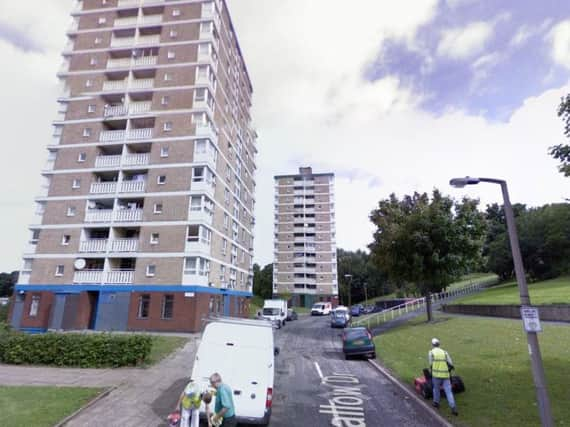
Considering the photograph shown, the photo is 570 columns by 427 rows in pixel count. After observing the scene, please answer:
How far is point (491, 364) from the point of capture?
12531 millimetres

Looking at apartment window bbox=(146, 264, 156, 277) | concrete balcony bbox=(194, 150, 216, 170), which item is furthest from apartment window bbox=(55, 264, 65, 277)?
concrete balcony bbox=(194, 150, 216, 170)

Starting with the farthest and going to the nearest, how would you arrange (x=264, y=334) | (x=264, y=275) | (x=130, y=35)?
(x=264, y=275) < (x=130, y=35) < (x=264, y=334)

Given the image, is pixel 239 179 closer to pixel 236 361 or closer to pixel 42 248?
pixel 42 248

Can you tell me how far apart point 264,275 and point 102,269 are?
63317mm

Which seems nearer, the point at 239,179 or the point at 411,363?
the point at 411,363

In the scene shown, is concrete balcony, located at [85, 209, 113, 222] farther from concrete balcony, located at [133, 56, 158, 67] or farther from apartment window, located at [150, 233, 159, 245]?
concrete balcony, located at [133, 56, 158, 67]

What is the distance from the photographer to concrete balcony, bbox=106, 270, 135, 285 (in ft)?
87.1

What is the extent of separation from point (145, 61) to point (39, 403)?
31.3 m

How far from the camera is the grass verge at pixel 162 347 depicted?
49.9 feet

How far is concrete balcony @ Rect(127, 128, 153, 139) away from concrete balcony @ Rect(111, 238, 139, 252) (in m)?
9.47

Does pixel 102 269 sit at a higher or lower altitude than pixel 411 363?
higher

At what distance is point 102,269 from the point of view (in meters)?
27.5

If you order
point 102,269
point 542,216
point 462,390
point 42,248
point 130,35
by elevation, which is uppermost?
point 130,35

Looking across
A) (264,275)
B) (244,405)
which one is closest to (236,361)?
(244,405)
